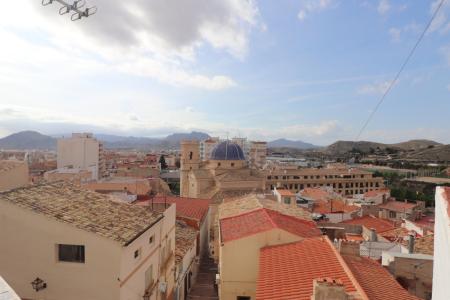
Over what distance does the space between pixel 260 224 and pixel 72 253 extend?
8.33m

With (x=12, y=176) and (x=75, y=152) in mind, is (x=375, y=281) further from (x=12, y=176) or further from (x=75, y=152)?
(x=75, y=152)

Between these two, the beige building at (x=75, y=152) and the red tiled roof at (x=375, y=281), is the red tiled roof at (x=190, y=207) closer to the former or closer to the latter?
the red tiled roof at (x=375, y=281)

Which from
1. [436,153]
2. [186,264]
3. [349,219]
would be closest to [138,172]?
[349,219]

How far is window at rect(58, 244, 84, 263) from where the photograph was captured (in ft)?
35.7

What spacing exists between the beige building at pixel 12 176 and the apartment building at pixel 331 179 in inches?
2326

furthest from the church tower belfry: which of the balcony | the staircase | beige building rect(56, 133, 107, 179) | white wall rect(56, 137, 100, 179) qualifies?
white wall rect(56, 137, 100, 179)

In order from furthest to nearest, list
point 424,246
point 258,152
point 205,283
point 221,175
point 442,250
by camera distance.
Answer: point 258,152, point 221,175, point 205,283, point 424,246, point 442,250

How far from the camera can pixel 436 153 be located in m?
155

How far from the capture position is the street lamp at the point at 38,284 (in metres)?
10.7

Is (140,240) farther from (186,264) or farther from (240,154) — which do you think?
(240,154)

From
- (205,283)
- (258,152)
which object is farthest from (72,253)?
(258,152)

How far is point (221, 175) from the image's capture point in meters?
46.0

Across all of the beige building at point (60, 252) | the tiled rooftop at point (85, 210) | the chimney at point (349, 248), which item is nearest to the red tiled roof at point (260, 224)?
the chimney at point (349, 248)

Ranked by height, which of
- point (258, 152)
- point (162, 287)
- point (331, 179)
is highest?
point (258, 152)
